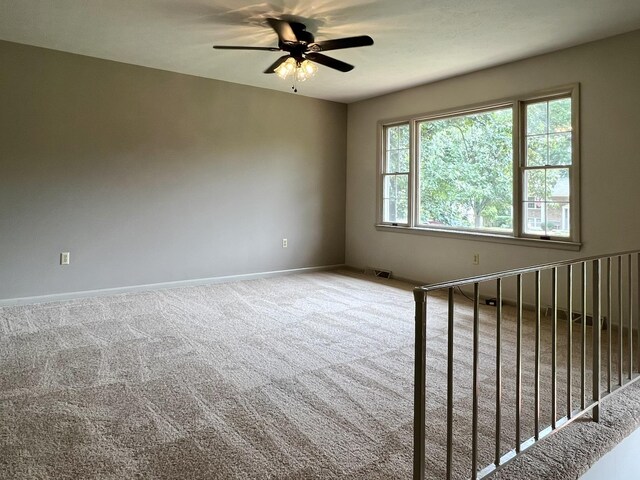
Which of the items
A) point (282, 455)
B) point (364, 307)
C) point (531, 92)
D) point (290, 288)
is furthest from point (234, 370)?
point (531, 92)

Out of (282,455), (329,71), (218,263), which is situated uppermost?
(329,71)

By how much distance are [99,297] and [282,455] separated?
3.63 metres

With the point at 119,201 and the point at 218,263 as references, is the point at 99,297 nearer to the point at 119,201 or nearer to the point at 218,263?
the point at 119,201

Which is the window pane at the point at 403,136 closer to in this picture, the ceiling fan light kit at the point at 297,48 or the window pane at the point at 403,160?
the window pane at the point at 403,160

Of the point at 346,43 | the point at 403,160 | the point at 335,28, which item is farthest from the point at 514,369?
the point at 403,160

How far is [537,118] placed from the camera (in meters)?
4.36

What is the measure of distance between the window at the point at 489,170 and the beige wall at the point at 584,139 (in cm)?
12

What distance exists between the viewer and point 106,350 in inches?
122

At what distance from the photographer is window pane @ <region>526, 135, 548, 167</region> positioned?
4.29 metres

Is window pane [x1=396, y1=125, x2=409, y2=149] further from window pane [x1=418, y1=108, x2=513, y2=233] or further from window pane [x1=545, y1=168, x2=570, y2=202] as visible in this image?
window pane [x1=545, y1=168, x2=570, y2=202]

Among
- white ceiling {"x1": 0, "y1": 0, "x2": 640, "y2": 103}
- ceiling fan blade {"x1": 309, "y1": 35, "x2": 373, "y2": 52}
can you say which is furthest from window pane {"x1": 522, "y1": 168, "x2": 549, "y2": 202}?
ceiling fan blade {"x1": 309, "y1": 35, "x2": 373, "y2": 52}

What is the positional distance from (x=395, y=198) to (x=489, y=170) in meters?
1.48

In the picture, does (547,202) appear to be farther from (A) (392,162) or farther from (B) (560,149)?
(A) (392,162)

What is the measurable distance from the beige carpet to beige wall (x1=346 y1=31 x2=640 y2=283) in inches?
50.7
